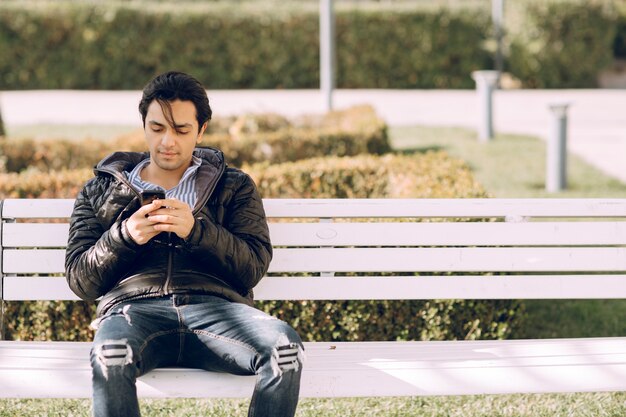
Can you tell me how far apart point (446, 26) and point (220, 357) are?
1703 cm

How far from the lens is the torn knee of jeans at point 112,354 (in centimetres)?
288

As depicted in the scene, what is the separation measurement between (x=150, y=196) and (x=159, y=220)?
16 cm

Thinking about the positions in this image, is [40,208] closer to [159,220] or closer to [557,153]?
[159,220]

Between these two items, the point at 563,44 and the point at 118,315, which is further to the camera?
the point at 563,44

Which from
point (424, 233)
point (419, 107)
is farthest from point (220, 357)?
point (419, 107)

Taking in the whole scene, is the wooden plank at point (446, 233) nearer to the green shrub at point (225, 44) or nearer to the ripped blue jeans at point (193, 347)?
the ripped blue jeans at point (193, 347)

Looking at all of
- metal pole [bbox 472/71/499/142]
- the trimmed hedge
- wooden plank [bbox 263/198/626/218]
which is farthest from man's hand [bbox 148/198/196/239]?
metal pole [bbox 472/71/499/142]

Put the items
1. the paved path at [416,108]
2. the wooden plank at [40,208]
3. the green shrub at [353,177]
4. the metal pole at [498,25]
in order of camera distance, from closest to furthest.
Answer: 1. the wooden plank at [40,208]
2. the green shrub at [353,177]
3. the paved path at [416,108]
4. the metal pole at [498,25]

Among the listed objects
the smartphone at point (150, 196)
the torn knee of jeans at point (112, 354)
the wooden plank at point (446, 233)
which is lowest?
the torn knee of jeans at point (112, 354)

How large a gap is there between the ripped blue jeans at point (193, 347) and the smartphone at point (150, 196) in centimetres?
32

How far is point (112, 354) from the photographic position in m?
2.90

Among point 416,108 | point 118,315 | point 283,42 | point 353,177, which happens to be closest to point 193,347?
point 118,315

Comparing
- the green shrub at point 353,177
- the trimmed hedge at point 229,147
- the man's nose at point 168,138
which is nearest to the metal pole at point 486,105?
the trimmed hedge at point 229,147

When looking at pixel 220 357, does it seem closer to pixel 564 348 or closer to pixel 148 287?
pixel 148 287
